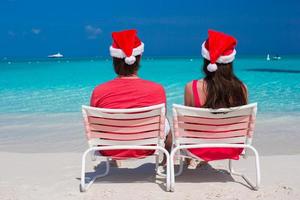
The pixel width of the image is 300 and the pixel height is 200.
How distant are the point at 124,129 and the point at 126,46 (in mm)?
715

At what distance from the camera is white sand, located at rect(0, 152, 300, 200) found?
4.25m

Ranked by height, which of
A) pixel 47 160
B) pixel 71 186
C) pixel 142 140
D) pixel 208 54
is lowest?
pixel 47 160

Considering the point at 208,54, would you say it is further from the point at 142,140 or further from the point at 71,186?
the point at 71,186

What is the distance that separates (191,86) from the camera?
434cm

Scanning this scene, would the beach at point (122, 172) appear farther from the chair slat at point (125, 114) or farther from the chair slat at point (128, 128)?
the chair slat at point (125, 114)

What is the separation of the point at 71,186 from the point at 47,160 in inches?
55.3

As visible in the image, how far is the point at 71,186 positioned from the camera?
4562mm

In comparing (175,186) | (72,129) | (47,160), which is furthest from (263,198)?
(72,129)

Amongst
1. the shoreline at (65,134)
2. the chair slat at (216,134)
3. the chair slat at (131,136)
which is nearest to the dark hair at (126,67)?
the chair slat at (131,136)

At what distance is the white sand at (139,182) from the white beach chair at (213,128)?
270 mm

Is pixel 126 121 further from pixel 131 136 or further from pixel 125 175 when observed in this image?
pixel 125 175

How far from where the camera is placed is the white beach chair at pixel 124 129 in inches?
164

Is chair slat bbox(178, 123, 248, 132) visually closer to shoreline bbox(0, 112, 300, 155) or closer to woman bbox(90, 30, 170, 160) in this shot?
woman bbox(90, 30, 170, 160)

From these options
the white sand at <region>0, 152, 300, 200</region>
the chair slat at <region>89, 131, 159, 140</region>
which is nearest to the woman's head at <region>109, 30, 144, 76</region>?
the chair slat at <region>89, 131, 159, 140</region>
